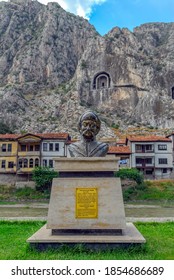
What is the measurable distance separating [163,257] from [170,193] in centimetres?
4096

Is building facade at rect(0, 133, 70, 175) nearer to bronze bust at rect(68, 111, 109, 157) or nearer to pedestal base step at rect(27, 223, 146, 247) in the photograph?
bronze bust at rect(68, 111, 109, 157)

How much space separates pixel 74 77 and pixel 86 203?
349 ft

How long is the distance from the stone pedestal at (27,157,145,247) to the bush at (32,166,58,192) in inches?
1555

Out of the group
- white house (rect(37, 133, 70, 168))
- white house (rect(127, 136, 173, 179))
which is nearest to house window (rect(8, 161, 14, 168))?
white house (rect(37, 133, 70, 168))

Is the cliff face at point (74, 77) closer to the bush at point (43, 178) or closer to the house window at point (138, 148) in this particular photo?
the house window at point (138, 148)

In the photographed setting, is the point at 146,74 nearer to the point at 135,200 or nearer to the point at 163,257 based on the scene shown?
the point at 135,200

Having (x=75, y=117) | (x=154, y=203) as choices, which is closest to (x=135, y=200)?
(x=154, y=203)

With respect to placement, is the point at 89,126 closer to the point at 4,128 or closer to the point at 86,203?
the point at 86,203

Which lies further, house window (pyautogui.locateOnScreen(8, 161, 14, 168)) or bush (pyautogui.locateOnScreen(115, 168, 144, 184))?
house window (pyautogui.locateOnScreen(8, 161, 14, 168))

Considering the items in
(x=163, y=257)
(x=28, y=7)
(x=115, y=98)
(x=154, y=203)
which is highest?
(x=28, y=7)

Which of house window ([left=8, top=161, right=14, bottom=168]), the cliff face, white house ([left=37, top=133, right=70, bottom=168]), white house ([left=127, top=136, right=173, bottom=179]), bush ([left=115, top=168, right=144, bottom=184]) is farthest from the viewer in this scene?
the cliff face

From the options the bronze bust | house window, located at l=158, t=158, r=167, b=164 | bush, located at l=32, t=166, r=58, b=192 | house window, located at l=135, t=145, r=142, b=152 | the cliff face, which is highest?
the cliff face

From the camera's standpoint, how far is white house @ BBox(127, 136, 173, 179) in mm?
57000

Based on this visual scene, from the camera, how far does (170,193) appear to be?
46.0m
